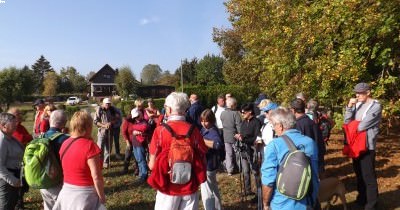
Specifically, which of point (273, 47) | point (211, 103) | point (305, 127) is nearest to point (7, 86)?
point (211, 103)

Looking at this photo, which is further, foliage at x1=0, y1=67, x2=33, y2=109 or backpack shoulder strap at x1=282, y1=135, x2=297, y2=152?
foliage at x1=0, y1=67, x2=33, y2=109

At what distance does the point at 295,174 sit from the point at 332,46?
23.3 ft

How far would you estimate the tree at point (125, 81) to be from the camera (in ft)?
192

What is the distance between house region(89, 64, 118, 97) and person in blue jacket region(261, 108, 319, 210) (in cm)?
7993

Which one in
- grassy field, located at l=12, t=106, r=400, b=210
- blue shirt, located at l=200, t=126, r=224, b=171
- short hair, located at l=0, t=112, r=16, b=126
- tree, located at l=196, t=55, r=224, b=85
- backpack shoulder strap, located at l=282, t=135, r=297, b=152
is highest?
tree, located at l=196, t=55, r=224, b=85

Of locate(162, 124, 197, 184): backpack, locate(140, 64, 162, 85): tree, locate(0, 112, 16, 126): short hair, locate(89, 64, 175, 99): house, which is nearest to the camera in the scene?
locate(162, 124, 197, 184): backpack

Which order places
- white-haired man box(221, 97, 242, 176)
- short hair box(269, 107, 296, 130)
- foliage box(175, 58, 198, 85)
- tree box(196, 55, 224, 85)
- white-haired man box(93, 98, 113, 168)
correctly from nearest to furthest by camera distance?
short hair box(269, 107, 296, 130), white-haired man box(221, 97, 242, 176), white-haired man box(93, 98, 113, 168), tree box(196, 55, 224, 85), foliage box(175, 58, 198, 85)

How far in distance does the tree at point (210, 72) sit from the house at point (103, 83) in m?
30.9

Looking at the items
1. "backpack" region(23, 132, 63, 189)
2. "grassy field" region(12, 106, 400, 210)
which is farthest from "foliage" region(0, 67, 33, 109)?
"backpack" region(23, 132, 63, 189)

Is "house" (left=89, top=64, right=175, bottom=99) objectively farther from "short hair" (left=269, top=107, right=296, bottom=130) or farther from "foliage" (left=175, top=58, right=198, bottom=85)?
"short hair" (left=269, top=107, right=296, bottom=130)

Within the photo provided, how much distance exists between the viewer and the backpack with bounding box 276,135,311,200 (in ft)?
10.2

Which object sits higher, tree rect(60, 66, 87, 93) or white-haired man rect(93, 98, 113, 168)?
tree rect(60, 66, 87, 93)

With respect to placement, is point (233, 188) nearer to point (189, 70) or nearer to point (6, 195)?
point (6, 195)

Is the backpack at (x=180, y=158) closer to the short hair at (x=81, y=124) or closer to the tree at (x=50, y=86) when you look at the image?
the short hair at (x=81, y=124)
